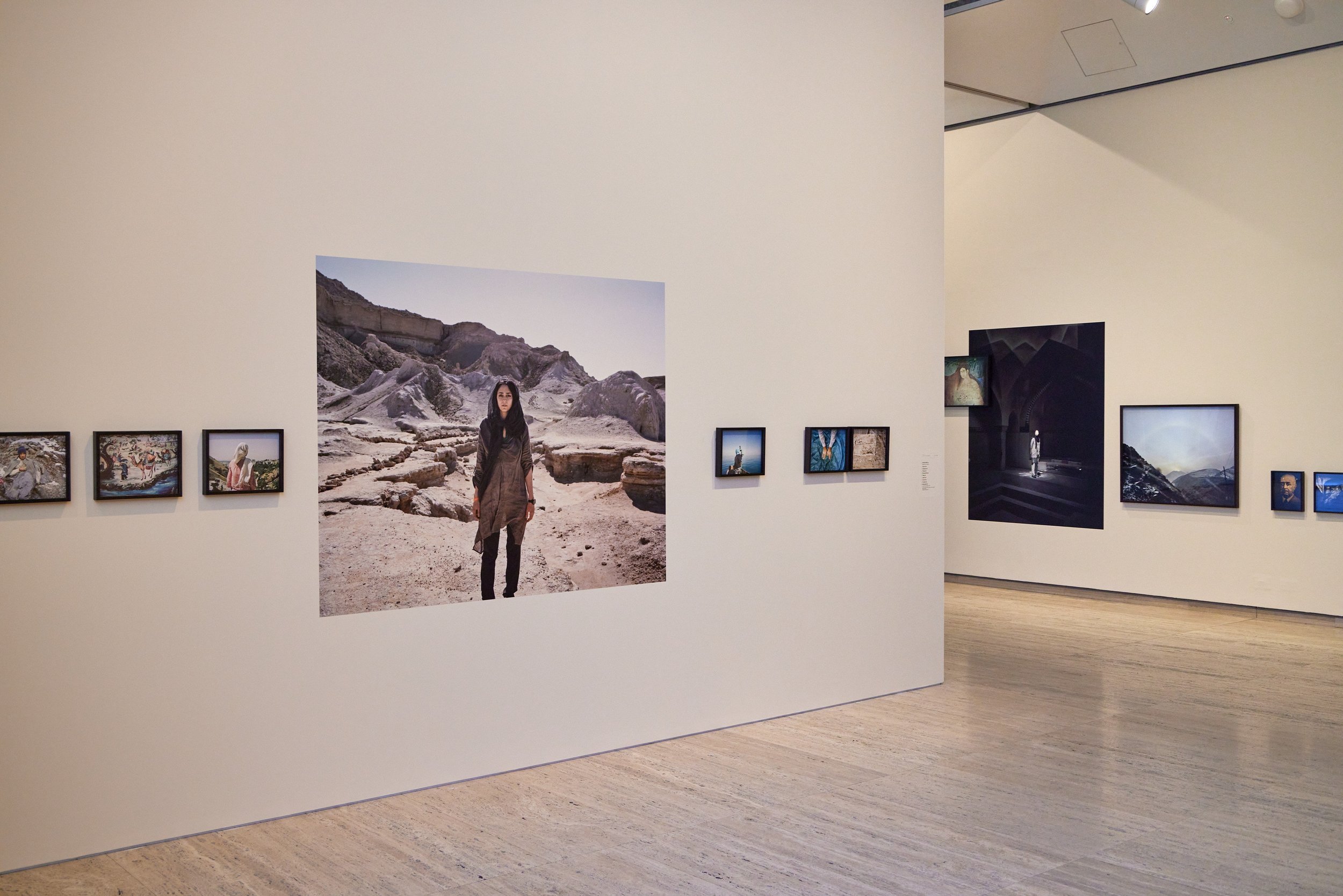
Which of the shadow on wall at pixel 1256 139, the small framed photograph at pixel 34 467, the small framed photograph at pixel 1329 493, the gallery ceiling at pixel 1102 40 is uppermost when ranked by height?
the gallery ceiling at pixel 1102 40

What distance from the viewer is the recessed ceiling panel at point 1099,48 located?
521 inches

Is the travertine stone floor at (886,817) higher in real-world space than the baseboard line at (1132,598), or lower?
lower

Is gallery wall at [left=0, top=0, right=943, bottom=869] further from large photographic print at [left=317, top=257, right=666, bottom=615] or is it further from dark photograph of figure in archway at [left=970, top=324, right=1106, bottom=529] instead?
dark photograph of figure in archway at [left=970, top=324, right=1106, bottom=529]

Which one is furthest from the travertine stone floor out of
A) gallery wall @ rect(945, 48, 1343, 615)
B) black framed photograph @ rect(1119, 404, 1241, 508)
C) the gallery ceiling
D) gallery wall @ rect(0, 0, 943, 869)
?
the gallery ceiling

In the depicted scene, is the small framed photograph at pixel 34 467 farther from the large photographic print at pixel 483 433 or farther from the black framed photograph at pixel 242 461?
the large photographic print at pixel 483 433

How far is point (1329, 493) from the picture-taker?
43.0 feet

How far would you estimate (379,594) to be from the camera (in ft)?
22.6

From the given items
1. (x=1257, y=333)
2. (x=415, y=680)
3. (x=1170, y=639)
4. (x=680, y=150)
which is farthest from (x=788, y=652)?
(x=1257, y=333)

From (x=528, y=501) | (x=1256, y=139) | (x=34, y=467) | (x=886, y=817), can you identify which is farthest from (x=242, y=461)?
(x=1256, y=139)

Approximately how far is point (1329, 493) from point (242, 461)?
1252 centimetres

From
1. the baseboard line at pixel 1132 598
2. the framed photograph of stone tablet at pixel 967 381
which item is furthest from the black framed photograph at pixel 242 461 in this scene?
the framed photograph of stone tablet at pixel 967 381

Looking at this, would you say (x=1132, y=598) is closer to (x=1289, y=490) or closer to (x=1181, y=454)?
(x=1181, y=454)

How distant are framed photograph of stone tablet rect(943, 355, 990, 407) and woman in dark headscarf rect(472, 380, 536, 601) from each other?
10.3 meters

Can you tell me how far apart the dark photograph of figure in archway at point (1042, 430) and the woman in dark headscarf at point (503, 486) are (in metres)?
10.3
